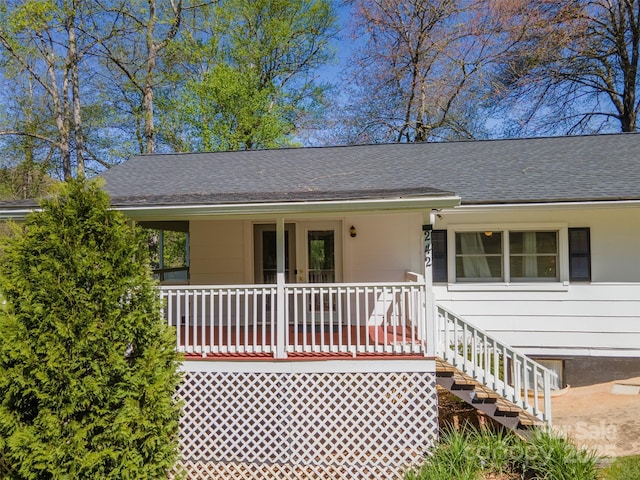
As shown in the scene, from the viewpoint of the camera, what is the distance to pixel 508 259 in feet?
24.1

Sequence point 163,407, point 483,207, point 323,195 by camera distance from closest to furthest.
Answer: point 163,407, point 323,195, point 483,207

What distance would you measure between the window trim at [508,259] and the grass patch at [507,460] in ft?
8.94

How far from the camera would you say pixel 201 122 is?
62.3 feet

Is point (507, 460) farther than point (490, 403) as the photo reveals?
No

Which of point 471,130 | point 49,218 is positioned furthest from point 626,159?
point 471,130

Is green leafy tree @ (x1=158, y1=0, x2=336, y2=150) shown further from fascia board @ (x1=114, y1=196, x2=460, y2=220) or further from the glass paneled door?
fascia board @ (x1=114, y1=196, x2=460, y2=220)

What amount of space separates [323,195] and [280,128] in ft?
48.9

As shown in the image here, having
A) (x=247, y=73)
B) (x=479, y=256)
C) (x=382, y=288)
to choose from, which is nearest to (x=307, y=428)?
(x=382, y=288)

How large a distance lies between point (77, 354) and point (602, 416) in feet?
23.7

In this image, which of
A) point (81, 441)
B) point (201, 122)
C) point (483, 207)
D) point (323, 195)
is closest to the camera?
point (81, 441)

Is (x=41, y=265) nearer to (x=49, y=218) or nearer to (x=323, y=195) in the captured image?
(x=49, y=218)

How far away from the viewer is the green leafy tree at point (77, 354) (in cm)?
391

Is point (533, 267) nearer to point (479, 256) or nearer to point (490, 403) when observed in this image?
point (479, 256)

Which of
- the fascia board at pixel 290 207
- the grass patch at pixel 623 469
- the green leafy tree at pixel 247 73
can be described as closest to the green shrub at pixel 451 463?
the grass patch at pixel 623 469
